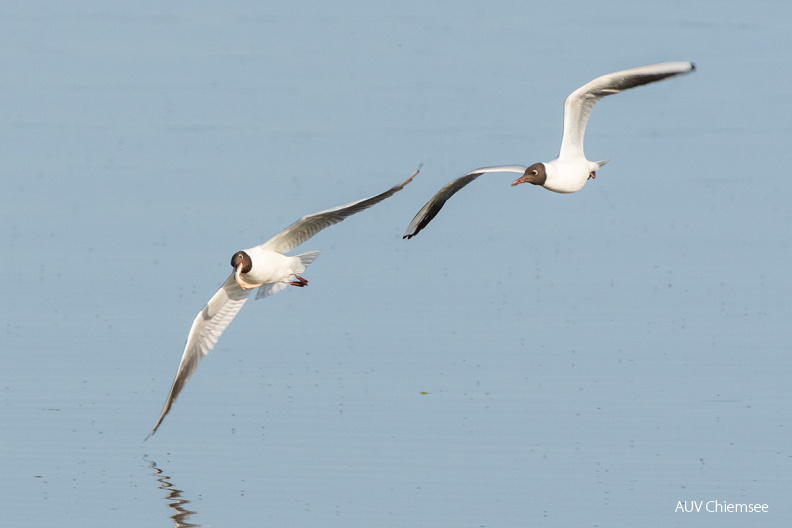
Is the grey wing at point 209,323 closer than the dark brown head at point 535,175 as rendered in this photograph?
No

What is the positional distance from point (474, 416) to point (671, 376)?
230 cm

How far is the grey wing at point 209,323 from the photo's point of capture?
15977 millimetres

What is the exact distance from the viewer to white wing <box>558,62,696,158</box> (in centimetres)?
1480

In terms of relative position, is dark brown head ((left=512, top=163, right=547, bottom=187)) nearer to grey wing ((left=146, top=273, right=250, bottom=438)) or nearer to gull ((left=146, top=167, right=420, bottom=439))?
gull ((left=146, top=167, right=420, bottom=439))

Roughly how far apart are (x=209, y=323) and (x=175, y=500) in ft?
7.21

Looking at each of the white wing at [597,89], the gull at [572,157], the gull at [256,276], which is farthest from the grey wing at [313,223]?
the white wing at [597,89]

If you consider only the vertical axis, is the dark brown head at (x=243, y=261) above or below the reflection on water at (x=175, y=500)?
above

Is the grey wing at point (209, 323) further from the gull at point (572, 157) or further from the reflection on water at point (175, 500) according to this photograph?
the gull at point (572, 157)

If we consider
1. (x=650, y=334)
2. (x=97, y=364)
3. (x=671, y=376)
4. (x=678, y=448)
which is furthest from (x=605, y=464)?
(x=97, y=364)

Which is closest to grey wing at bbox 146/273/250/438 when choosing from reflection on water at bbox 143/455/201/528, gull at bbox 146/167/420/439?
gull at bbox 146/167/420/439

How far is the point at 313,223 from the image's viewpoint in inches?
600

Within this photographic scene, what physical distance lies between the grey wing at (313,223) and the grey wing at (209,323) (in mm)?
615

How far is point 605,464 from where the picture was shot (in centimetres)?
1527

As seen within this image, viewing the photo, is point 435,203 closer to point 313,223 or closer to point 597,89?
point 313,223
